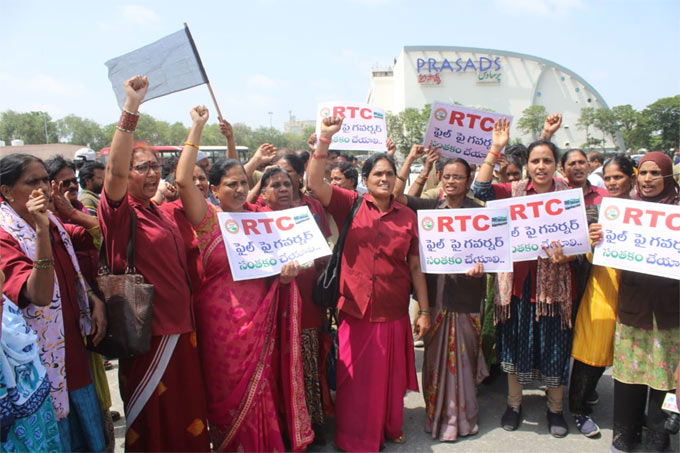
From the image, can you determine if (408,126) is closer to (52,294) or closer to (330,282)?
(330,282)

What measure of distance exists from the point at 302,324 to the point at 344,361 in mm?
432

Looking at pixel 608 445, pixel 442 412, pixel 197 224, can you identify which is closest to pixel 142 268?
pixel 197 224

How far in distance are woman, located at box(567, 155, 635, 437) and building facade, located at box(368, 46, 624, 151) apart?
6944cm

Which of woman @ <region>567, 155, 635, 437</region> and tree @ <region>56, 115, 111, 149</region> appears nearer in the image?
woman @ <region>567, 155, 635, 437</region>

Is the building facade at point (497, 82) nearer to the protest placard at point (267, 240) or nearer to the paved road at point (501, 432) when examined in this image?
the paved road at point (501, 432)

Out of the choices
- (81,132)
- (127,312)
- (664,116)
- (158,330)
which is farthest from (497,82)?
(127,312)

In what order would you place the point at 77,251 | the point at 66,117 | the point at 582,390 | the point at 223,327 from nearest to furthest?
the point at 223,327, the point at 77,251, the point at 582,390, the point at 66,117

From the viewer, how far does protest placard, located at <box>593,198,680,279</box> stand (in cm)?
298

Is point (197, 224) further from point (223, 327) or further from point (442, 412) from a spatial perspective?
point (442, 412)

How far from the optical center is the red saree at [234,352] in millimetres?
2980

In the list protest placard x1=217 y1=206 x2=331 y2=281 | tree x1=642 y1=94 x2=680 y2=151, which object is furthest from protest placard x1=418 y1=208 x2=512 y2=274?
tree x1=642 y1=94 x2=680 y2=151

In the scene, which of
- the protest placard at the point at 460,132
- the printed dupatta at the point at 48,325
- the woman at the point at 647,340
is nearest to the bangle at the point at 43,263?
the printed dupatta at the point at 48,325

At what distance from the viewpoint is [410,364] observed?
3566mm

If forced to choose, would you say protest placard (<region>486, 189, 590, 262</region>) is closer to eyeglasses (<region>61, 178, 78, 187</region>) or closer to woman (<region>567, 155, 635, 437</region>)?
woman (<region>567, 155, 635, 437</region>)
